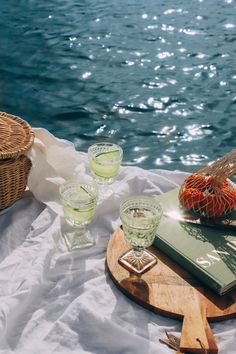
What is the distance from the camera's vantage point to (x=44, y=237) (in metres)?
1.55

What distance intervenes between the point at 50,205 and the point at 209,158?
125 centimetres

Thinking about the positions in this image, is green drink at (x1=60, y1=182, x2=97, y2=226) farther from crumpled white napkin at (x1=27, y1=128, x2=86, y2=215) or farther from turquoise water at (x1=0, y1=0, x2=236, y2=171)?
turquoise water at (x1=0, y1=0, x2=236, y2=171)

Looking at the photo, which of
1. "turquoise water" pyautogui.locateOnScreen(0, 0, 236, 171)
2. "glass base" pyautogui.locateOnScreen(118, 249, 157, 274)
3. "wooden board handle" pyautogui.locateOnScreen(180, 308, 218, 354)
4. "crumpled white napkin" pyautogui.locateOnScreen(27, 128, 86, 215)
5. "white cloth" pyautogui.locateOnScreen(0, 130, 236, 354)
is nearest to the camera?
"wooden board handle" pyautogui.locateOnScreen(180, 308, 218, 354)

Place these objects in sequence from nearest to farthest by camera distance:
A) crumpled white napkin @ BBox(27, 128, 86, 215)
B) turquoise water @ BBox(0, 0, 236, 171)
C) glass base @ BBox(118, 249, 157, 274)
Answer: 1. glass base @ BBox(118, 249, 157, 274)
2. crumpled white napkin @ BBox(27, 128, 86, 215)
3. turquoise water @ BBox(0, 0, 236, 171)

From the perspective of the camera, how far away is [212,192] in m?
1.47

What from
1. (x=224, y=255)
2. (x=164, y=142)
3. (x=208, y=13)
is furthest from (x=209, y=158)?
(x=208, y=13)

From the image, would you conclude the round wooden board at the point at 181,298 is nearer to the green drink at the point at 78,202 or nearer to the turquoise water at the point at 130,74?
the green drink at the point at 78,202

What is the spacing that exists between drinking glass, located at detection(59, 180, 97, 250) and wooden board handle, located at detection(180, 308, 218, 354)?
1.40ft

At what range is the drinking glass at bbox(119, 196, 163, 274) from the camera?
4.15 ft

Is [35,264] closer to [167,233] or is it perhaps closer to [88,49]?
[167,233]

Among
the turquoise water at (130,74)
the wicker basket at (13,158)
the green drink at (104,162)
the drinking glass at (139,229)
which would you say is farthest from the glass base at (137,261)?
the turquoise water at (130,74)

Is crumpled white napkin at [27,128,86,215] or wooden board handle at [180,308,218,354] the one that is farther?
crumpled white napkin at [27,128,86,215]

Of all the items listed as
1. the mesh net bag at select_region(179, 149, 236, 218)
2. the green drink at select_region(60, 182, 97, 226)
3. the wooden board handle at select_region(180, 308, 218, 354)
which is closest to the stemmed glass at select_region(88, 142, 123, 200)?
the green drink at select_region(60, 182, 97, 226)

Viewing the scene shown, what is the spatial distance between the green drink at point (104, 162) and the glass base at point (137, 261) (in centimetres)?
33
